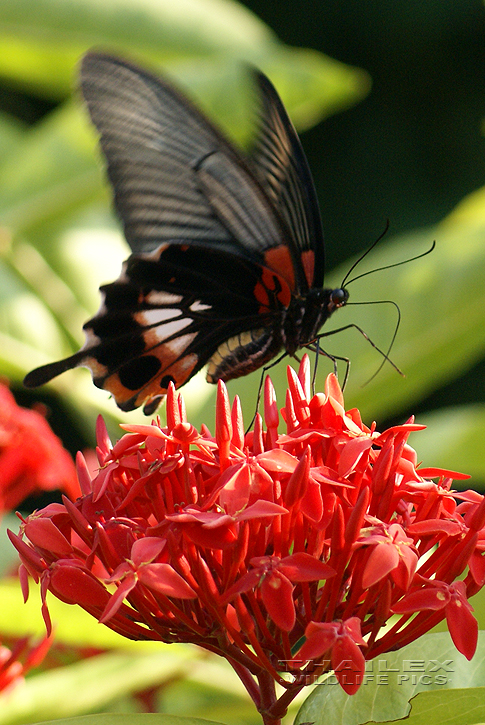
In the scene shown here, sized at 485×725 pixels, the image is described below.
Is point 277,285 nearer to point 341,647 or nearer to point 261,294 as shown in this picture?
point 261,294

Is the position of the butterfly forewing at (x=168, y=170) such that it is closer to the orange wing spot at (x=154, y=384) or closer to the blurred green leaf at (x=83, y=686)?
the orange wing spot at (x=154, y=384)

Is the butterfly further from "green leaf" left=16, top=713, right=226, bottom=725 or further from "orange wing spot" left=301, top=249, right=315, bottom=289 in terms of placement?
"green leaf" left=16, top=713, right=226, bottom=725

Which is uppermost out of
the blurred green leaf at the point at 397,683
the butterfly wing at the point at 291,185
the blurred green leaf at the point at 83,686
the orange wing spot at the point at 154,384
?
the butterfly wing at the point at 291,185

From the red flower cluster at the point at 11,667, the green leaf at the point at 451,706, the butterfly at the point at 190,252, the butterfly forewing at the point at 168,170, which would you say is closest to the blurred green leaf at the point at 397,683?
the green leaf at the point at 451,706

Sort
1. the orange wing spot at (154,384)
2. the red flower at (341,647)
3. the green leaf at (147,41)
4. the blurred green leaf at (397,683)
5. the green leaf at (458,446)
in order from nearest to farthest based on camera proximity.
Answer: the red flower at (341,647) → the blurred green leaf at (397,683) → the orange wing spot at (154,384) → the green leaf at (458,446) → the green leaf at (147,41)

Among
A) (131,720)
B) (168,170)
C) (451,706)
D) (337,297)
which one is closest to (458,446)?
(337,297)
